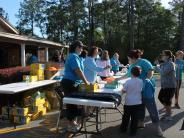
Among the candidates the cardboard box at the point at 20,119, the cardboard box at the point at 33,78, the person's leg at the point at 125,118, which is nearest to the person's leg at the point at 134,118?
the person's leg at the point at 125,118

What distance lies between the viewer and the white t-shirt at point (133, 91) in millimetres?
8078

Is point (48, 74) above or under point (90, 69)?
under

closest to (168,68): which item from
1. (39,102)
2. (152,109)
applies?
(152,109)

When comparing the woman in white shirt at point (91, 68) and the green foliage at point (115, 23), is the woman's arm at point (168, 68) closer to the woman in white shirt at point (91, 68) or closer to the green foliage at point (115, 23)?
the woman in white shirt at point (91, 68)

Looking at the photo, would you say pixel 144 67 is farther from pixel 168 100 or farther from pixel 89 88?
pixel 168 100

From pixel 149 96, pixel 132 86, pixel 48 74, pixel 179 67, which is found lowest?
pixel 149 96

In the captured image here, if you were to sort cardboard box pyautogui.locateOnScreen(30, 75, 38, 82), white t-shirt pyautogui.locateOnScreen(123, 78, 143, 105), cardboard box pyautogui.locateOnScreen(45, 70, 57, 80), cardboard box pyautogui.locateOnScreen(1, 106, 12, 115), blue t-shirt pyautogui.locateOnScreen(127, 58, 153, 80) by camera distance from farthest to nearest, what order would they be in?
cardboard box pyautogui.locateOnScreen(45, 70, 57, 80) < cardboard box pyautogui.locateOnScreen(30, 75, 38, 82) < cardboard box pyautogui.locateOnScreen(1, 106, 12, 115) < blue t-shirt pyautogui.locateOnScreen(127, 58, 153, 80) < white t-shirt pyautogui.locateOnScreen(123, 78, 143, 105)

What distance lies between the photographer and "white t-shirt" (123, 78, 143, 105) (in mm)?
8078

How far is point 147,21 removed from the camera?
185 feet

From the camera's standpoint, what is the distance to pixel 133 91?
8.10 metres

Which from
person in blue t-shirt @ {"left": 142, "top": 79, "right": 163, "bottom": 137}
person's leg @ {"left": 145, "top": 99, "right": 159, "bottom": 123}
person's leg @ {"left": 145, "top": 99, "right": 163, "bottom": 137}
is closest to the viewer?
person's leg @ {"left": 145, "top": 99, "right": 163, "bottom": 137}

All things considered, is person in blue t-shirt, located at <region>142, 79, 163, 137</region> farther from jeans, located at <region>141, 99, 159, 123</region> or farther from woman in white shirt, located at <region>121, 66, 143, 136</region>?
woman in white shirt, located at <region>121, 66, 143, 136</region>

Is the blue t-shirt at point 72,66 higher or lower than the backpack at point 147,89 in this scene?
higher

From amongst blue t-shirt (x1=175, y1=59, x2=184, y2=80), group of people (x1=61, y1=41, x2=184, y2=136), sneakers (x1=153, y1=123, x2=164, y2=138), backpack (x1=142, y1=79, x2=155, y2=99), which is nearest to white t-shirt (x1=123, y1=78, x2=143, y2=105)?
group of people (x1=61, y1=41, x2=184, y2=136)
